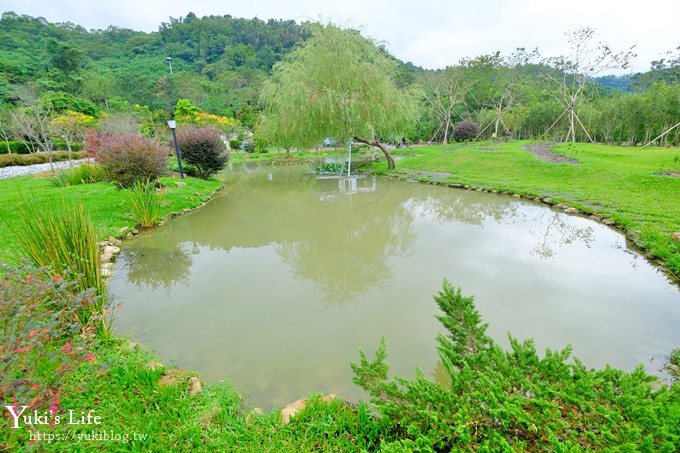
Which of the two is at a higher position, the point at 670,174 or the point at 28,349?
the point at 670,174

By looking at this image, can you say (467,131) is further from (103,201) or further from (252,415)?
(252,415)

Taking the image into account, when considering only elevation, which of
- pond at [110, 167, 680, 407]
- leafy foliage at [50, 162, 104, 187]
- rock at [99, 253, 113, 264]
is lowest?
pond at [110, 167, 680, 407]

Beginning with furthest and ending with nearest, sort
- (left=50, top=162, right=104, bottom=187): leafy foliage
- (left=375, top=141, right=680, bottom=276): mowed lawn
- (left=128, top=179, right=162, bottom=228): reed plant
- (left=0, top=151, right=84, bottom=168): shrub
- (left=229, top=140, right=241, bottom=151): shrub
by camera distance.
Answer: (left=229, top=140, right=241, bottom=151): shrub
(left=0, top=151, right=84, bottom=168): shrub
(left=50, top=162, right=104, bottom=187): leafy foliage
(left=128, top=179, right=162, bottom=228): reed plant
(left=375, top=141, right=680, bottom=276): mowed lawn

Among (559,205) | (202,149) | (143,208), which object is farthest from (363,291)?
(202,149)

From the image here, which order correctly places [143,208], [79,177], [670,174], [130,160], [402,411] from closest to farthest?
1. [402,411]
2. [143,208]
3. [130,160]
4. [670,174]
5. [79,177]

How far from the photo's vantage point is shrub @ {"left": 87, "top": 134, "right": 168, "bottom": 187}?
24.3ft

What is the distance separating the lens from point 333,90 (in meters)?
11.0

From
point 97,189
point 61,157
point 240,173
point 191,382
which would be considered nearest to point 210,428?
point 191,382

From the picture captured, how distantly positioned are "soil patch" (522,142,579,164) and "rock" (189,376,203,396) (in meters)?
13.1

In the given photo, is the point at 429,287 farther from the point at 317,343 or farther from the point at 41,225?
the point at 41,225

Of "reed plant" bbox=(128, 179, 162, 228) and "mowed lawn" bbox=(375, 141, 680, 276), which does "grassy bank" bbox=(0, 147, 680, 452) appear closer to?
"mowed lawn" bbox=(375, 141, 680, 276)

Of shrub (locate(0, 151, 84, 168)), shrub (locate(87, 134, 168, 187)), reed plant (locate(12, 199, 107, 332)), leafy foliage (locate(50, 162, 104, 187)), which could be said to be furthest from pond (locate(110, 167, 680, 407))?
shrub (locate(0, 151, 84, 168))

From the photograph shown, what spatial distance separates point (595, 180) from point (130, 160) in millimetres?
13103

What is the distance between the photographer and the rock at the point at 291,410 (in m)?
1.90
